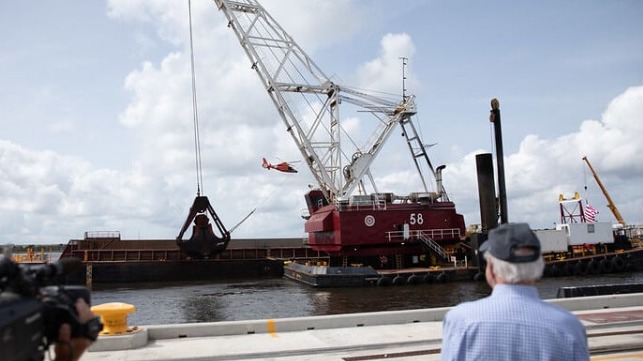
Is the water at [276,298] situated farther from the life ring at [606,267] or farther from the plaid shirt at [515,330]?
the plaid shirt at [515,330]

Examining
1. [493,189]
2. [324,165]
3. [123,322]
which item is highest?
[324,165]

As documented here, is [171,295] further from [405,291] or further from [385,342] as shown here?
[385,342]

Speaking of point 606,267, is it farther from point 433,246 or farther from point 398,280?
point 398,280

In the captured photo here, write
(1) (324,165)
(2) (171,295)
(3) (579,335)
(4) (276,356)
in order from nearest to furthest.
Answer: (3) (579,335)
(4) (276,356)
(2) (171,295)
(1) (324,165)

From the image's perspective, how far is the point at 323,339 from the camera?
813 centimetres

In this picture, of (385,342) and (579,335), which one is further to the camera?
(385,342)

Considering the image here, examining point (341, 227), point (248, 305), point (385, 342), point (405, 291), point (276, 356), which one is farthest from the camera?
point (341, 227)

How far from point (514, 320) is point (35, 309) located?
249cm

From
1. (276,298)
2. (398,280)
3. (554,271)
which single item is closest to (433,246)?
(398,280)

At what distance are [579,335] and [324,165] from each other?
35.3 metres

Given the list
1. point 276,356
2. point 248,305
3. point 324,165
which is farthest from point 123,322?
point 324,165

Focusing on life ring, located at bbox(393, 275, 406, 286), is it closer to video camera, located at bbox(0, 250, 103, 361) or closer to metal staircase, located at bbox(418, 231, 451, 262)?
metal staircase, located at bbox(418, 231, 451, 262)

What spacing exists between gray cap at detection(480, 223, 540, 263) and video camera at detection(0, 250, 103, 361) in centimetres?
241

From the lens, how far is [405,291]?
26.5 m
